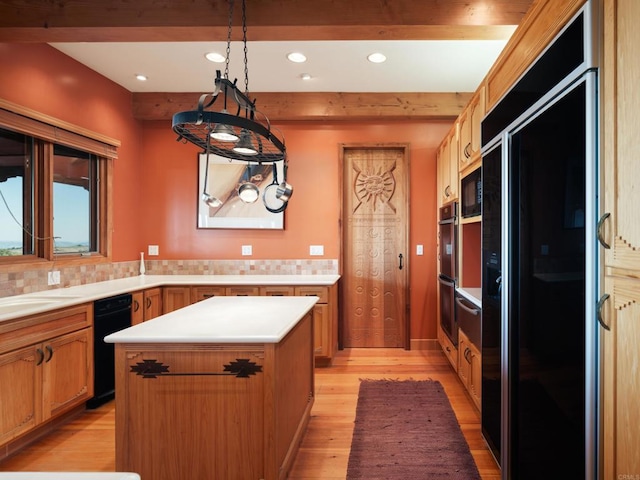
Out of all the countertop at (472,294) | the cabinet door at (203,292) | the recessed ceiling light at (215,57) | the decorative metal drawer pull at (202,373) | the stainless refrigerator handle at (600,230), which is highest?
the recessed ceiling light at (215,57)

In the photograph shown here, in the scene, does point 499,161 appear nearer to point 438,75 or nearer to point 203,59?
point 438,75

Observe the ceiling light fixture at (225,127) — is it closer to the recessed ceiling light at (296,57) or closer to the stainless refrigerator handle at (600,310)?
the recessed ceiling light at (296,57)

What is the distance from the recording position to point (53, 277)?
2.94 m

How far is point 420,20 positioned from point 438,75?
1.32m

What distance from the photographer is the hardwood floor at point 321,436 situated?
2.06m

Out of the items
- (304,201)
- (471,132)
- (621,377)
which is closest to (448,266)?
(471,132)

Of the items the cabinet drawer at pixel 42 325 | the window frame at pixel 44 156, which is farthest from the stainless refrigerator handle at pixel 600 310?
the window frame at pixel 44 156

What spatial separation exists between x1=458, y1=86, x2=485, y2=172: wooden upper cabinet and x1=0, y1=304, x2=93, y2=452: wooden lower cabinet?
119 inches

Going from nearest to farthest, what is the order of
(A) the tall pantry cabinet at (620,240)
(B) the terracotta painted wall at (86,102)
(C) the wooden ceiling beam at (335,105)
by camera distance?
(A) the tall pantry cabinet at (620,240) < (B) the terracotta painted wall at (86,102) < (C) the wooden ceiling beam at (335,105)

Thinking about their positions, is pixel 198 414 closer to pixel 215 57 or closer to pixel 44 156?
pixel 44 156

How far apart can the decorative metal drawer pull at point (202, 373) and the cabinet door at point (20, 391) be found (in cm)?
106

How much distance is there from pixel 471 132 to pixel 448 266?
4.15 feet

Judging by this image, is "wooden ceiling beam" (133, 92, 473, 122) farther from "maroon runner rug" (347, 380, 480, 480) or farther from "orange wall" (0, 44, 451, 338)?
"maroon runner rug" (347, 380, 480, 480)

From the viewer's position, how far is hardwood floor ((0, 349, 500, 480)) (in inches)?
81.0
